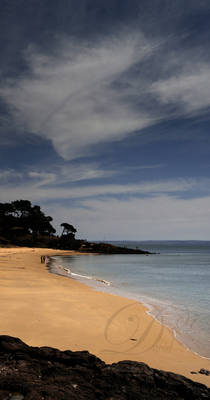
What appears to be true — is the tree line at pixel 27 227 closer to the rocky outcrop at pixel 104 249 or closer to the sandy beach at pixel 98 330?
the rocky outcrop at pixel 104 249

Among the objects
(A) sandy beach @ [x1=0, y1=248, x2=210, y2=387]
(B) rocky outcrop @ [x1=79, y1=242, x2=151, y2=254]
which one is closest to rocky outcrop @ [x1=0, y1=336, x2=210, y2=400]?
(A) sandy beach @ [x1=0, y1=248, x2=210, y2=387]

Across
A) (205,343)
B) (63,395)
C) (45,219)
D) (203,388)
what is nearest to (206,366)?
(205,343)

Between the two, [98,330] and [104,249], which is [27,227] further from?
[98,330]

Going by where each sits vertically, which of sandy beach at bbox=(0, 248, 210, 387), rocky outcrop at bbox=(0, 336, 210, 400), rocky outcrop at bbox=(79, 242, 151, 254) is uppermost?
rocky outcrop at bbox=(0, 336, 210, 400)

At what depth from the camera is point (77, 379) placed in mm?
3881

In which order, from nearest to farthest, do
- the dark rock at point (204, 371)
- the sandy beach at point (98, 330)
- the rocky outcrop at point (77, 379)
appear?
the rocky outcrop at point (77, 379)
the dark rock at point (204, 371)
the sandy beach at point (98, 330)

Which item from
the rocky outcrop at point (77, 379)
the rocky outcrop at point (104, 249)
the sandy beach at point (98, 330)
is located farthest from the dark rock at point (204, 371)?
the rocky outcrop at point (104, 249)

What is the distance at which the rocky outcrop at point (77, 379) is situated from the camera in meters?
3.52

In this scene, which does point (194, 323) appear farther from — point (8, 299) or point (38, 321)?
point (8, 299)

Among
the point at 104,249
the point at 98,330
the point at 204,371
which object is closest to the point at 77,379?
the point at 204,371

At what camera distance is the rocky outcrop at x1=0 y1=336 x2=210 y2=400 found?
3516 mm

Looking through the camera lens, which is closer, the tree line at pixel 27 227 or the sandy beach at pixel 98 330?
the sandy beach at pixel 98 330

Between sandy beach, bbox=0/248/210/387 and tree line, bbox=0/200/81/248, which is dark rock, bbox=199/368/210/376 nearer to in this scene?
sandy beach, bbox=0/248/210/387

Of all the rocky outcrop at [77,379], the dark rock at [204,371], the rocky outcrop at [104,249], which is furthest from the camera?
the rocky outcrop at [104,249]
